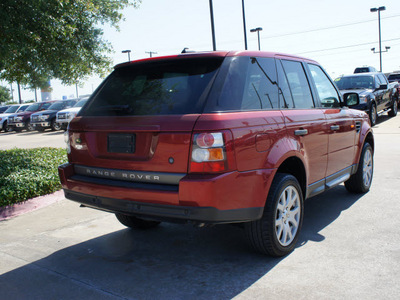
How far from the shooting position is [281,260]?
367cm

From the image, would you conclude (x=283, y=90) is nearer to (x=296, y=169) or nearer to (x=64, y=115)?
(x=296, y=169)

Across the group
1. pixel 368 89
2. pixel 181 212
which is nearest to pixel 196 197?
pixel 181 212

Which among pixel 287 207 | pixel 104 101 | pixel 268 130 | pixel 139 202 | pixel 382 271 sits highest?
pixel 104 101

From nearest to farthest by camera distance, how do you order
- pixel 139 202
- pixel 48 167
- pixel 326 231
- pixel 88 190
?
pixel 139 202
pixel 88 190
pixel 326 231
pixel 48 167

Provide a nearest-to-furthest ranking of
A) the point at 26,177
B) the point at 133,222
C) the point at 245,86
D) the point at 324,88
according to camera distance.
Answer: the point at 245,86
the point at 133,222
the point at 324,88
the point at 26,177

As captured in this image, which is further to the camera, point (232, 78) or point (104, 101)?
point (104, 101)

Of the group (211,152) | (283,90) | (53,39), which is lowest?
(211,152)

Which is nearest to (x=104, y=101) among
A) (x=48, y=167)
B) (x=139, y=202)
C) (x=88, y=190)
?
(x=88, y=190)

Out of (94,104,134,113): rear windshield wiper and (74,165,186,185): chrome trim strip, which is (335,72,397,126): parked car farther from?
(74,165,186,185): chrome trim strip

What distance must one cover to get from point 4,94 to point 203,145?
96.5 m

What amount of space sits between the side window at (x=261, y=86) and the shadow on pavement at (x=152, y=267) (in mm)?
1392

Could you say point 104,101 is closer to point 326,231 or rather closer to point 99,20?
point 326,231

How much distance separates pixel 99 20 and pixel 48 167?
4985mm

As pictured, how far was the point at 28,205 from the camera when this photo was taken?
5.80 metres
